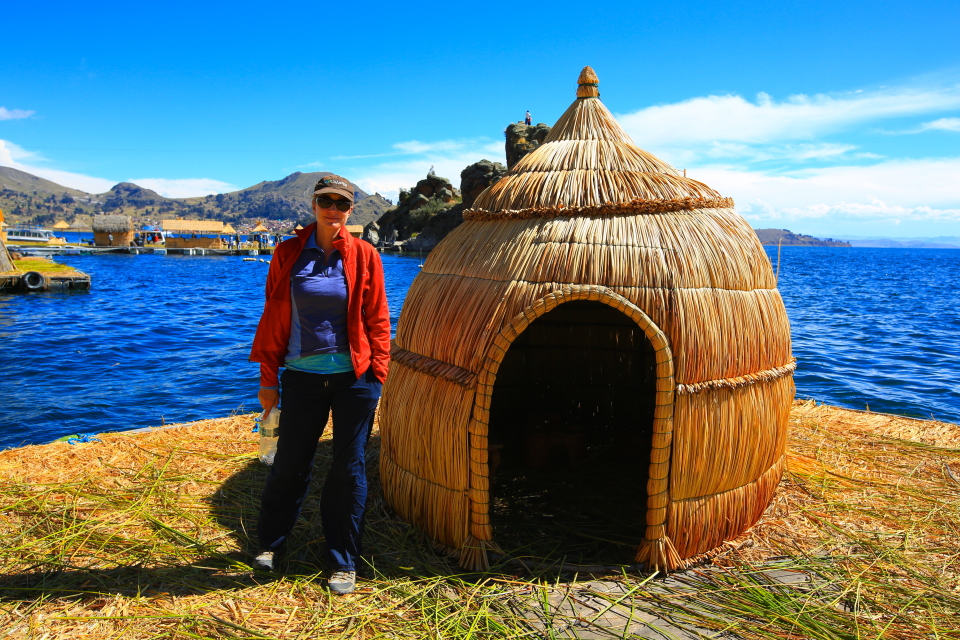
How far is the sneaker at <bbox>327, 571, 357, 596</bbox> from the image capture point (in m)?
3.57

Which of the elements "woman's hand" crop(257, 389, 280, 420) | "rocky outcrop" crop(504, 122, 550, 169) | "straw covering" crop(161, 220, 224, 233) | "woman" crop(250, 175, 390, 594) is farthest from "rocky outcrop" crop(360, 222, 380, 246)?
"woman" crop(250, 175, 390, 594)

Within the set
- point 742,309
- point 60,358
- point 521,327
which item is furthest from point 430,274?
point 60,358

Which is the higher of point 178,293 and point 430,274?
point 430,274

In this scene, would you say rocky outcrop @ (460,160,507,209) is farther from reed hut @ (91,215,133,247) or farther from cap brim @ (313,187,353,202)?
cap brim @ (313,187,353,202)

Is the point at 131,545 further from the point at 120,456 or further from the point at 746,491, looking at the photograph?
the point at 746,491

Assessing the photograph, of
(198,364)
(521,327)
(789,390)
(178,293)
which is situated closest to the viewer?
(521,327)

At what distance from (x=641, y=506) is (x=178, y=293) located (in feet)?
123

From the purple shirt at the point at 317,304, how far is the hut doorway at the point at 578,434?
3.32 ft

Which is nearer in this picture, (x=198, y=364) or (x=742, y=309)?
(x=742, y=309)

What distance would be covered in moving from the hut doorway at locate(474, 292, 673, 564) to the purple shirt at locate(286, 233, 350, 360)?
1.01 meters

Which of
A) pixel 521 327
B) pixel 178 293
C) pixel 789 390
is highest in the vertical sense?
pixel 521 327

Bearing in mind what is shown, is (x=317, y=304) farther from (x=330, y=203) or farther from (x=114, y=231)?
(x=114, y=231)

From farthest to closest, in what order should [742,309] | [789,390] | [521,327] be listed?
[789,390]
[742,309]
[521,327]

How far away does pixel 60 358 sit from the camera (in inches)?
648
